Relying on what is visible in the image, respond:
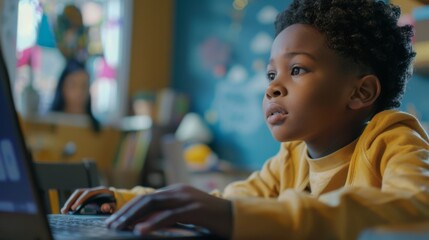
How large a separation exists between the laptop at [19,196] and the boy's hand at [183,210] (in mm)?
16

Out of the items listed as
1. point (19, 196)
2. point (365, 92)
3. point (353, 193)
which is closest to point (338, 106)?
point (365, 92)

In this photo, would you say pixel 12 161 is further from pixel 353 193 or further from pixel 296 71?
pixel 296 71

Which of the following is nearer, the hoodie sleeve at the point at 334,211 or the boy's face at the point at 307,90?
the hoodie sleeve at the point at 334,211

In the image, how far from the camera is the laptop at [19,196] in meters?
0.46

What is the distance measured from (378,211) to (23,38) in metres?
3.68

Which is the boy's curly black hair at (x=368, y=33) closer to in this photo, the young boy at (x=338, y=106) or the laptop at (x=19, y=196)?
the young boy at (x=338, y=106)

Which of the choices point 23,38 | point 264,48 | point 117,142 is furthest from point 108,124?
point 264,48

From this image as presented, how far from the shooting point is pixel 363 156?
2.69 ft

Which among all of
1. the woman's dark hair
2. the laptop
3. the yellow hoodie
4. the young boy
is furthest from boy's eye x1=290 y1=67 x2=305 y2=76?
the woman's dark hair

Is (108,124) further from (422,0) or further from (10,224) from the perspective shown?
(10,224)

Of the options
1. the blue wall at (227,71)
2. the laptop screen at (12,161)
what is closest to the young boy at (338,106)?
the laptop screen at (12,161)

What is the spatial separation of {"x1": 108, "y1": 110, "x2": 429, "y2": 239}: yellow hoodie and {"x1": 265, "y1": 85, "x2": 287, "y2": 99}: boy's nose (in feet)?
0.44

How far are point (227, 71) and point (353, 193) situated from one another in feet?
13.5

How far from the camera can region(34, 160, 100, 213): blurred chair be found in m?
1.14
